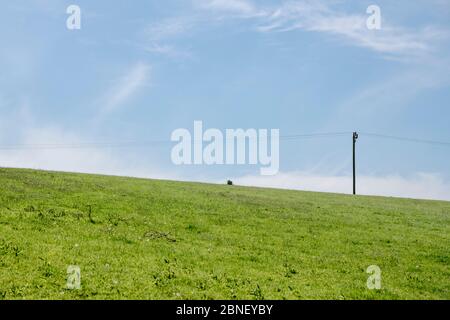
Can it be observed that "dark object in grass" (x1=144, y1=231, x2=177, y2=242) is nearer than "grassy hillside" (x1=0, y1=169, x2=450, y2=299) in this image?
No

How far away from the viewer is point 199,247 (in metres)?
26.5

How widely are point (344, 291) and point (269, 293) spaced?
140 inches

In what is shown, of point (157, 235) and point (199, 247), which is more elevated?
point (157, 235)

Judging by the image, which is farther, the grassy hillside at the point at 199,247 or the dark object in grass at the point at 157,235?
the dark object in grass at the point at 157,235

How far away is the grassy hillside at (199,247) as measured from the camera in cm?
2016

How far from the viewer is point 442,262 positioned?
27.5 m

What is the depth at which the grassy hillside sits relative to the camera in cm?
2016

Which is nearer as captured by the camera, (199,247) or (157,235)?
(199,247)

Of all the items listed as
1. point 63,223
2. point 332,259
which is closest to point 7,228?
point 63,223
